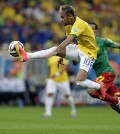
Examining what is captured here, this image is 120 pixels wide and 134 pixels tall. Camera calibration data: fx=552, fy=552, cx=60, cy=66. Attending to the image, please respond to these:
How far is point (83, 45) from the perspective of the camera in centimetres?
1192

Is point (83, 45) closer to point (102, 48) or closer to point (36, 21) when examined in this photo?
point (102, 48)

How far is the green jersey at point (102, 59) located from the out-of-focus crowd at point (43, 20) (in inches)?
477

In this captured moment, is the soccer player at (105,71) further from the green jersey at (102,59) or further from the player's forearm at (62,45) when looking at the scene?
the player's forearm at (62,45)

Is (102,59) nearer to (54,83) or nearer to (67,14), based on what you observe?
(67,14)

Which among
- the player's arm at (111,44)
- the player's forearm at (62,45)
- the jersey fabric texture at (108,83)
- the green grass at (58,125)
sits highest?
the player's forearm at (62,45)

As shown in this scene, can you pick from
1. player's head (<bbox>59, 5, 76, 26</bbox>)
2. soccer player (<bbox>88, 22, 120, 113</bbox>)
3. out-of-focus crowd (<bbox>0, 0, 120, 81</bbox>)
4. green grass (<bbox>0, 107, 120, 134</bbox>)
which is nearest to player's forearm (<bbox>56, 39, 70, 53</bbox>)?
player's head (<bbox>59, 5, 76, 26</bbox>)

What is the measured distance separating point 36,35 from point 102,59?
1377 centimetres

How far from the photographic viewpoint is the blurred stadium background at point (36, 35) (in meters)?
24.8

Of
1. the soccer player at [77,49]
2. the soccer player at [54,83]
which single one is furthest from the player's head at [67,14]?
the soccer player at [54,83]

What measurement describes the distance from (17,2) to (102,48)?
15.1 m

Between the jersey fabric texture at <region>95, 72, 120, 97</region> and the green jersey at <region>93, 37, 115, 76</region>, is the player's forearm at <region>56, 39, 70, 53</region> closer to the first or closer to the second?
the jersey fabric texture at <region>95, 72, 120, 97</region>

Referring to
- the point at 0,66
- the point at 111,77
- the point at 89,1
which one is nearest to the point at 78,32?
the point at 111,77

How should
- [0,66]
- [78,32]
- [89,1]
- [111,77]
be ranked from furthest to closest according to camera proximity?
1. [89,1]
2. [0,66]
3. [111,77]
4. [78,32]

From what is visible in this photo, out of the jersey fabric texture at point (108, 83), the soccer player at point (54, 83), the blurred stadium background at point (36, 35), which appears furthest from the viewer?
the blurred stadium background at point (36, 35)
